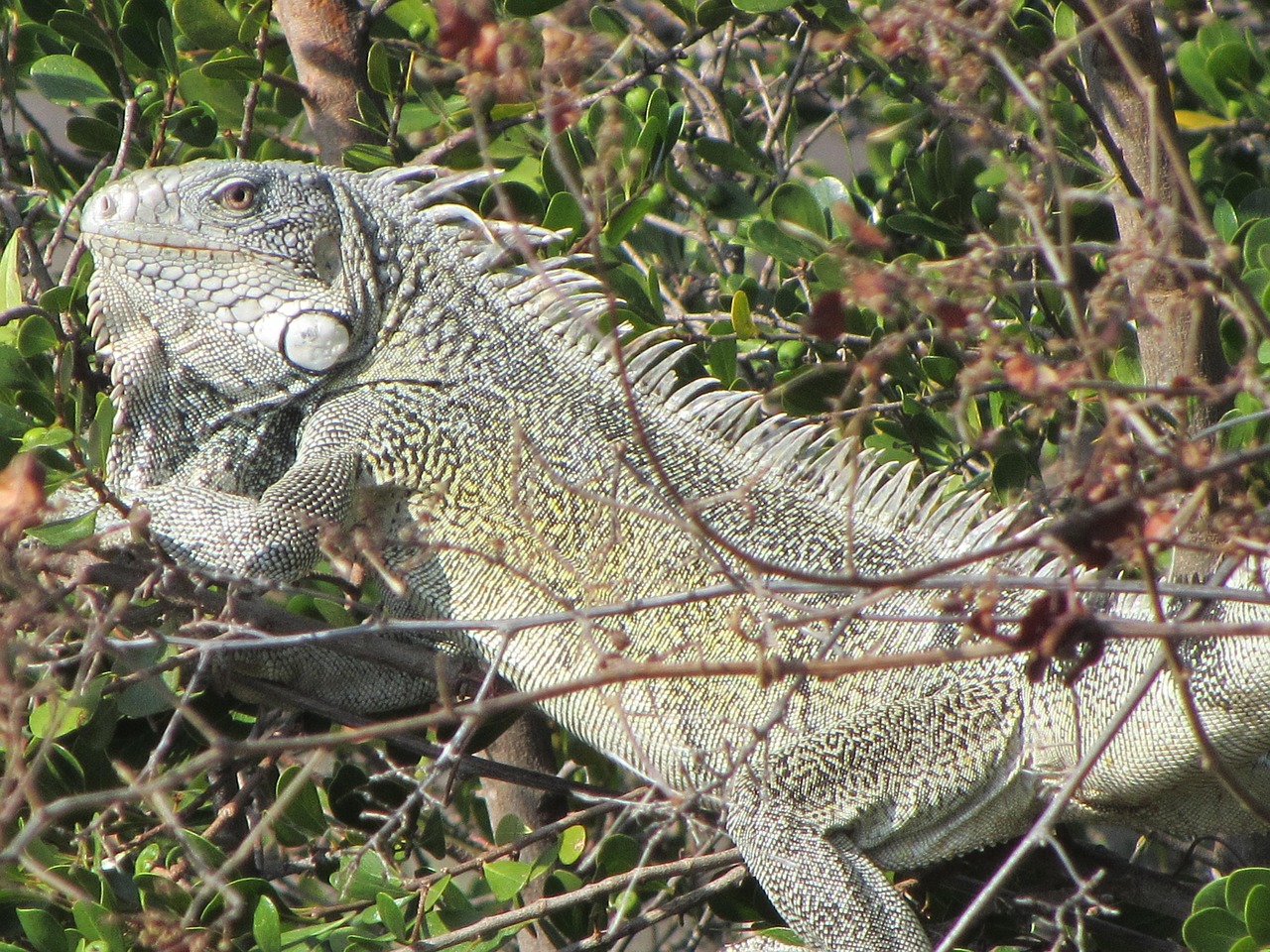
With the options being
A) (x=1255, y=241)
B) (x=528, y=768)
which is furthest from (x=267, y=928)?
(x=1255, y=241)

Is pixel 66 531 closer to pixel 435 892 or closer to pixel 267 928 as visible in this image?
pixel 267 928

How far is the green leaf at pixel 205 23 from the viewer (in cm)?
345

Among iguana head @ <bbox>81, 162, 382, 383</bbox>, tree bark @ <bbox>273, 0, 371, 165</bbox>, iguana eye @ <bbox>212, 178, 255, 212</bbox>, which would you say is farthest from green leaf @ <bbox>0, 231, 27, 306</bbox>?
tree bark @ <bbox>273, 0, 371, 165</bbox>

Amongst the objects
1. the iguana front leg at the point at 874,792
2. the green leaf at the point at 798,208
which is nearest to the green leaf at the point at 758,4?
the green leaf at the point at 798,208

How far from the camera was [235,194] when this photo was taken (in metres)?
3.48

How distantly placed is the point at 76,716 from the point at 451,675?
2.80 feet

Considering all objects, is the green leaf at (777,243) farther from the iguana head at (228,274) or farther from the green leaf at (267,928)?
the green leaf at (267,928)

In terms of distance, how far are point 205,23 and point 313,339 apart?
83 centimetres

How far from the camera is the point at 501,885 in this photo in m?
2.97

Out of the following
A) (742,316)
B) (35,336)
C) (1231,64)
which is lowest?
(35,336)

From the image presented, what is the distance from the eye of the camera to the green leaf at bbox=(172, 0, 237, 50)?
3447mm

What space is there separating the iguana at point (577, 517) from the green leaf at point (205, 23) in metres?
0.34

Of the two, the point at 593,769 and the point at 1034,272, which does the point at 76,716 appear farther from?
the point at 1034,272

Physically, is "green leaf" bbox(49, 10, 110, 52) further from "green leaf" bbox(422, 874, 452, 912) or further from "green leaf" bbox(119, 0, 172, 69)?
"green leaf" bbox(422, 874, 452, 912)
